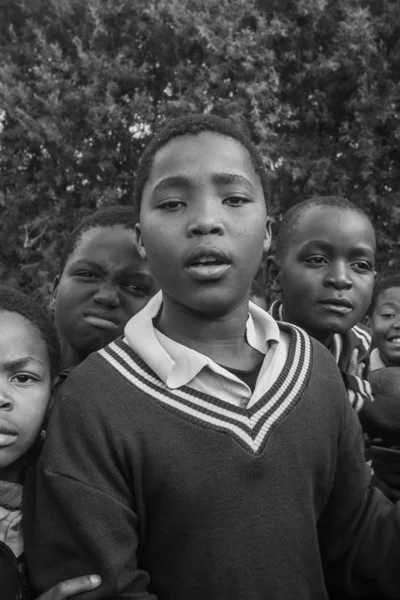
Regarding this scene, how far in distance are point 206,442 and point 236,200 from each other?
59cm

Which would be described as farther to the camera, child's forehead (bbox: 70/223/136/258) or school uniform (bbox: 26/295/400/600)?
child's forehead (bbox: 70/223/136/258)

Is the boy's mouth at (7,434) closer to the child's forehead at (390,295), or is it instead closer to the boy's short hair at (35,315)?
the boy's short hair at (35,315)

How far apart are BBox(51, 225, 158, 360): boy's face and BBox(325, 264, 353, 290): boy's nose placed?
62 cm

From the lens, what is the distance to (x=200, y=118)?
167cm

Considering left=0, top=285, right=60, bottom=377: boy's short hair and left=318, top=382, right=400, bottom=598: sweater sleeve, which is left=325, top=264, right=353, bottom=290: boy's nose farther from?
left=0, top=285, right=60, bottom=377: boy's short hair

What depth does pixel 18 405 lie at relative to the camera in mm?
1620

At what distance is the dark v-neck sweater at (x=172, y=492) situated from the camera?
1.38 meters

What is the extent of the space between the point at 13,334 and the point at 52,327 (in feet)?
0.64

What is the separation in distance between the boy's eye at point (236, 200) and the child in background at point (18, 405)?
62cm

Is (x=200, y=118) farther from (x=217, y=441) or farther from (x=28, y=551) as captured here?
(x=28, y=551)

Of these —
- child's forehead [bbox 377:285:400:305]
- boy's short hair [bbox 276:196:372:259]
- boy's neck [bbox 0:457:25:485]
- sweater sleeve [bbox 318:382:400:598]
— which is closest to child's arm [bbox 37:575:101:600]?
boy's neck [bbox 0:457:25:485]

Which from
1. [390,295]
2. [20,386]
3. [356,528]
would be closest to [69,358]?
[20,386]

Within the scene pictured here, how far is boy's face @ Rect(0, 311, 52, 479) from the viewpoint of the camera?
160 cm

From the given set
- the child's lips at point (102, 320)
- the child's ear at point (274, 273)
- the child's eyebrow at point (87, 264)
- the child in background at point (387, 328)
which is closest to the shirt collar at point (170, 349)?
the child's lips at point (102, 320)
